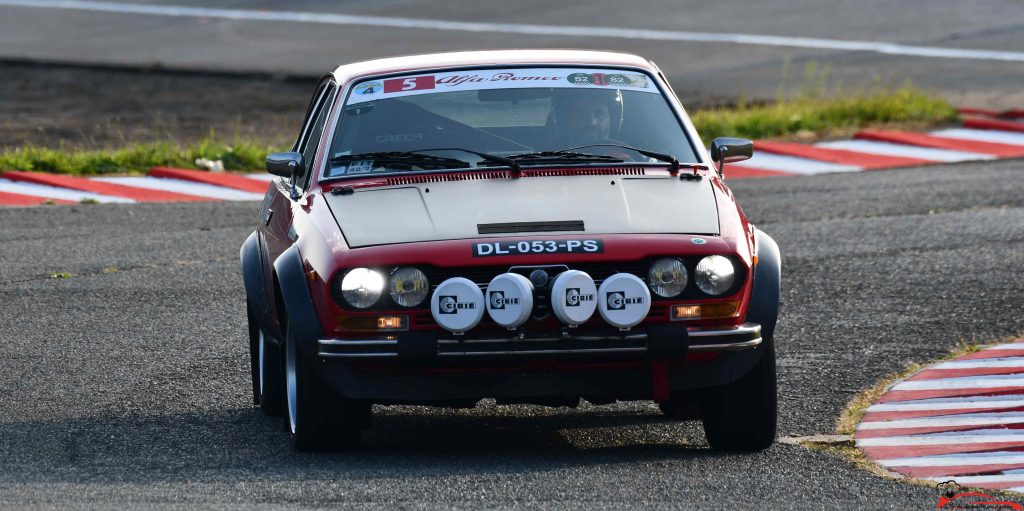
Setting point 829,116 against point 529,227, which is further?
point 829,116

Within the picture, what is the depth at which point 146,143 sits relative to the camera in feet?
62.2

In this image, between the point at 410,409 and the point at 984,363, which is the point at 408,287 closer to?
the point at 410,409

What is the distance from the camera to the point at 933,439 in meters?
7.45

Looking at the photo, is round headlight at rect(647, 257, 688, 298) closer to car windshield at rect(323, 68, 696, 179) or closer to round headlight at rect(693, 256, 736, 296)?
round headlight at rect(693, 256, 736, 296)

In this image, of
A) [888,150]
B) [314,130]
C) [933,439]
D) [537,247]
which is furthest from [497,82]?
[888,150]

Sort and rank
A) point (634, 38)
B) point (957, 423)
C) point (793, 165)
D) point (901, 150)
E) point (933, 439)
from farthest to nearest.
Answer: point (634, 38) < point (901, 150) < point (793, 165) < point (957, 423) < point (933, 439)

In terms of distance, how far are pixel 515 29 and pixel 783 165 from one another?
12.6 metres

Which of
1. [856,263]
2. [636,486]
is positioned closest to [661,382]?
[636,486]

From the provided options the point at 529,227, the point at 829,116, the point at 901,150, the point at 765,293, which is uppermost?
the point at 529,227

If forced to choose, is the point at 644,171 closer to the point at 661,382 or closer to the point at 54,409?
the point at 661,382

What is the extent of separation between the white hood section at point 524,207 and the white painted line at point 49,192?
863 centimetres

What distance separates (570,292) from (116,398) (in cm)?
278

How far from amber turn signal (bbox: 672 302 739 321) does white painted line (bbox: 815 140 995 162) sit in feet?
36.2

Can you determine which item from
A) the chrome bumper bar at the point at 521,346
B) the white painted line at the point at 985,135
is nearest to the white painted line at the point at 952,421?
the chrome bumper bar at the point at 521,346
